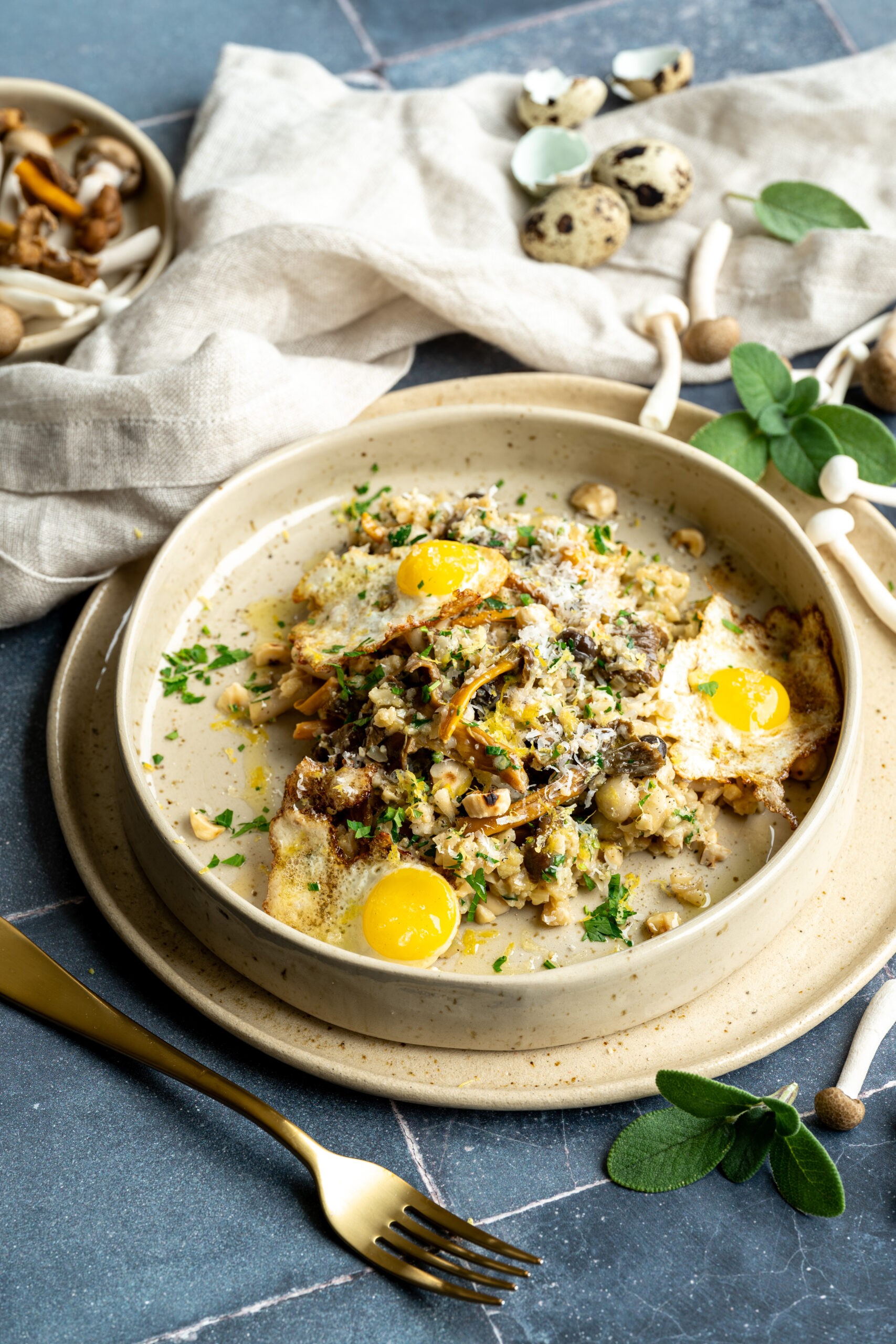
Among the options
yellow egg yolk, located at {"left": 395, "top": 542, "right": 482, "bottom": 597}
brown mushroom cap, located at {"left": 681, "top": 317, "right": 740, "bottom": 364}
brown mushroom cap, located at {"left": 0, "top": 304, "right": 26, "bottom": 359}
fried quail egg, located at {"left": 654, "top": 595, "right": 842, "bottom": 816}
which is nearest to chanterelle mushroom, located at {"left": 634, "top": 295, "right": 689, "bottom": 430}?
brown mushroom cap, located at {"left": 681, "top": 317, "right": 740, "bottom": 364}

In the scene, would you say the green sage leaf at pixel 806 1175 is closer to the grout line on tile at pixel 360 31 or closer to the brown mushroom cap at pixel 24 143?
the brown mushroom cap at pixel 24 143

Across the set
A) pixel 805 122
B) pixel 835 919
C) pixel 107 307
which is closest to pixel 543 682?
pixel 835 919

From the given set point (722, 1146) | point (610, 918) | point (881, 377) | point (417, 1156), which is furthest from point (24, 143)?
point (722, 1146)

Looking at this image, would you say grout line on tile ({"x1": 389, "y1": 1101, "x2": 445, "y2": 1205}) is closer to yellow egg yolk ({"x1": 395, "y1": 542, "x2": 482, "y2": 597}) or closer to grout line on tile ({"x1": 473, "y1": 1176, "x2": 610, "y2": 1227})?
grout line on tile ({"x1": 473, "y1": 1176, "x2": 610, "y2": 1227})

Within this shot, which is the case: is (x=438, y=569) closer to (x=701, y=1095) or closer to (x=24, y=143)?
(x=701, y=1095)

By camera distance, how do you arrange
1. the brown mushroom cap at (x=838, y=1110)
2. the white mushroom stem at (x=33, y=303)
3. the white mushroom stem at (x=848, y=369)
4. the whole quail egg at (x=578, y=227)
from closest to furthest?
the brown mushroom cap at (x=838, y=1110), the white mushroom stem at (x=848, y=369), the white mushroom stem at (x=33, y=303), the whole quail egg at (x=578, y=227)

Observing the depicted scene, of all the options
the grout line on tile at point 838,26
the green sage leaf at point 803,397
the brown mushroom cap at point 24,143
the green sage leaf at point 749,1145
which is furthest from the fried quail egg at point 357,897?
the grout line on tile at point 838,26
